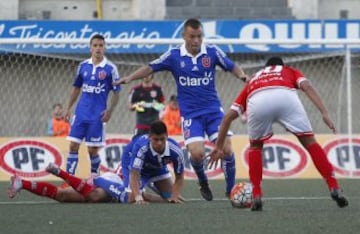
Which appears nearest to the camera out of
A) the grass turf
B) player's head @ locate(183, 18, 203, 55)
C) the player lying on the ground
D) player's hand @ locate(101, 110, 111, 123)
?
the grass turf

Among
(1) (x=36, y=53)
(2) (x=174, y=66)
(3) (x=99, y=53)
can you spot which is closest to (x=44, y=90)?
(1) (x=36, y=53)

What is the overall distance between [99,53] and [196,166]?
298 centimetres

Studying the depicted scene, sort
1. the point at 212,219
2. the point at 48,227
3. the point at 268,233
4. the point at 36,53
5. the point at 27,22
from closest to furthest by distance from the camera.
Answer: the point at 268,233, the point at 48,227, the point at 212,219, the point at 36,53, the point at 27,22

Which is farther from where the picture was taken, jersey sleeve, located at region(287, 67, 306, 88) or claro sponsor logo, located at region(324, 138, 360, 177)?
claro sponsor logo, located at region(324, 138, 360, 177)

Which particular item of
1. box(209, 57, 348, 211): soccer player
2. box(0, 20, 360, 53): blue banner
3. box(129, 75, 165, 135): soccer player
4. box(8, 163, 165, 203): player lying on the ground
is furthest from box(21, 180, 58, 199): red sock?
box(0, 20, 360, 53): blue banner

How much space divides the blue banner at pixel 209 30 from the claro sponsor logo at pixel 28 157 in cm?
391

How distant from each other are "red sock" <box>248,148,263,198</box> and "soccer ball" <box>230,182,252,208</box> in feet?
1.78

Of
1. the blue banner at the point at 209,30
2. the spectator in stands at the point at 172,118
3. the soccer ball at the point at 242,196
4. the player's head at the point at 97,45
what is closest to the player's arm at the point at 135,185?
the soccer ball at the point at 242,196

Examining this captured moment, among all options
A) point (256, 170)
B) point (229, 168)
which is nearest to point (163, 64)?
point (229, 168)

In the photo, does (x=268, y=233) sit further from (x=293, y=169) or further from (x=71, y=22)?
(x=71, y=22)

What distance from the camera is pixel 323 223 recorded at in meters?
9.30

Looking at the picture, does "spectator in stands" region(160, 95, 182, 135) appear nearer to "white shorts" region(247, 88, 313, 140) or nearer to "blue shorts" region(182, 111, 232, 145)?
"blue shorts" region(182, 111, 232, 145)

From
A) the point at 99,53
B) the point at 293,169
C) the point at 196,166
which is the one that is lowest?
the point at 293,169

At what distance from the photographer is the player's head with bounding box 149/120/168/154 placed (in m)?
12.0
